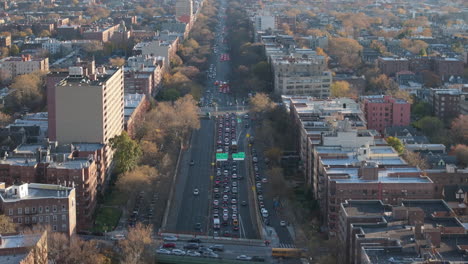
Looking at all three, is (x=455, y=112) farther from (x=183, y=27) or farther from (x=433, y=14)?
(x=433, y=14)

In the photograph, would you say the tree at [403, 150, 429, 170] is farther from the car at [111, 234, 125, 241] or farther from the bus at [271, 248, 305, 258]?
the car at [111, 234, 125, 241]

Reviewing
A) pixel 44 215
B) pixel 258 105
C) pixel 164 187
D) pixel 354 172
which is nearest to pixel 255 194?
pixel 164 187

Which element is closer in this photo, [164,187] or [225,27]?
[164,187]

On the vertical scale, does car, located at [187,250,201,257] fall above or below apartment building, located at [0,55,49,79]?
below

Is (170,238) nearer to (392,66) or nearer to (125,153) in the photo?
(125,153)

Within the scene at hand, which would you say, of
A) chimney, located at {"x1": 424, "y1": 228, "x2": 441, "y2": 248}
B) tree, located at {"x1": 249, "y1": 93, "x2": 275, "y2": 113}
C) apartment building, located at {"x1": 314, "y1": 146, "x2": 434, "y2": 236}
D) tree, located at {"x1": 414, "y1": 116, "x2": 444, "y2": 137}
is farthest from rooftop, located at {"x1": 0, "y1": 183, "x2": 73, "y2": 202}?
tree, located at {"x1": 414, "y1": 116, "x2": 444, "y2": 137}

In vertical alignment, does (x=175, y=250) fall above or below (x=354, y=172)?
below

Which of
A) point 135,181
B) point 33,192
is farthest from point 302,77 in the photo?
point 33,192
